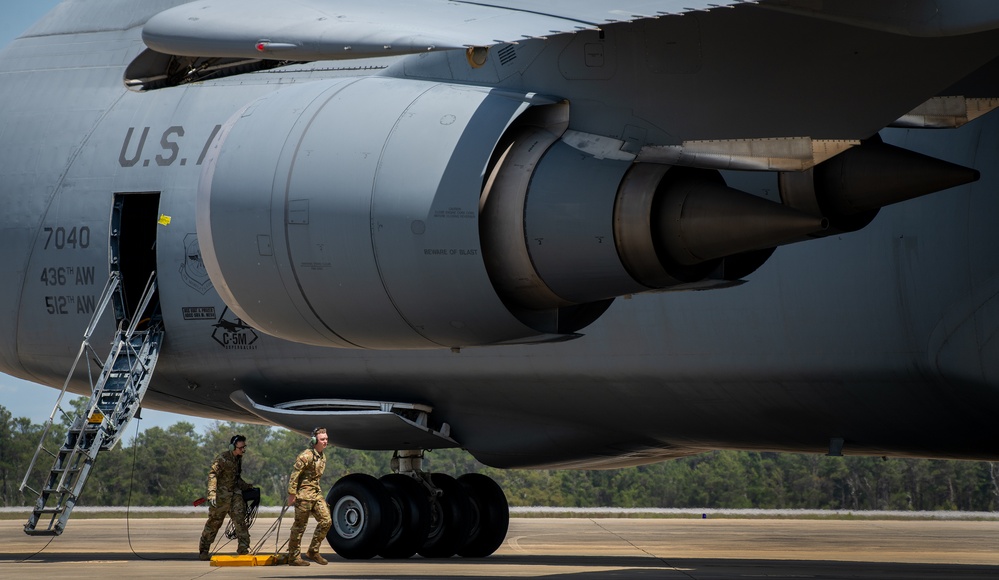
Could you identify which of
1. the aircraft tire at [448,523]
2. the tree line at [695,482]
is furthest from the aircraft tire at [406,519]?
the tree line at [695,482]

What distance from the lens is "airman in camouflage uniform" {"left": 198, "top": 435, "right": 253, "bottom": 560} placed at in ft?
44.9

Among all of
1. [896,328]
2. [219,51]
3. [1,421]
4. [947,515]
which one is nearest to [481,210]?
[219,51]

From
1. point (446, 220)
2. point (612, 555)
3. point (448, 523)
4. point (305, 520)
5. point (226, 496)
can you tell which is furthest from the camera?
point (612, 555)

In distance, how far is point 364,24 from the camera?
20.5ft

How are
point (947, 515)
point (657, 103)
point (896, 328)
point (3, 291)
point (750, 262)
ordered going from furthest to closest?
point (947, 515) < point (3, 291) < point (896, 328) < point (750, 262) < point (657, 103)

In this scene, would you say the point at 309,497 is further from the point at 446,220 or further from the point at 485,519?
the point at 446,220

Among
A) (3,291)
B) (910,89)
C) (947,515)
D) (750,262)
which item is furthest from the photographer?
(947,515)

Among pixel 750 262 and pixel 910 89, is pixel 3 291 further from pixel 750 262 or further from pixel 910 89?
pixel 910 89

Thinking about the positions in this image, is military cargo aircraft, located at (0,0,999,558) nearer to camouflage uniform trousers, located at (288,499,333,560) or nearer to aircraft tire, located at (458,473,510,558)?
aircraft tire, located at (458,473,510,558)

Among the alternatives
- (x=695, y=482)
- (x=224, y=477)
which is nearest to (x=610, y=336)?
(x=224, y=477)

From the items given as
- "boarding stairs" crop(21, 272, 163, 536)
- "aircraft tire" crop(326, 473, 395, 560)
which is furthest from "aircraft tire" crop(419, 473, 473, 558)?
"boarding stairs" crop(21, 272, 163, 536)

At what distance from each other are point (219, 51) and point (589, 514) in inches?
1151

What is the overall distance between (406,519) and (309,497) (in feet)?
4.77

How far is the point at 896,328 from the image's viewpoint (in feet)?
34.4
